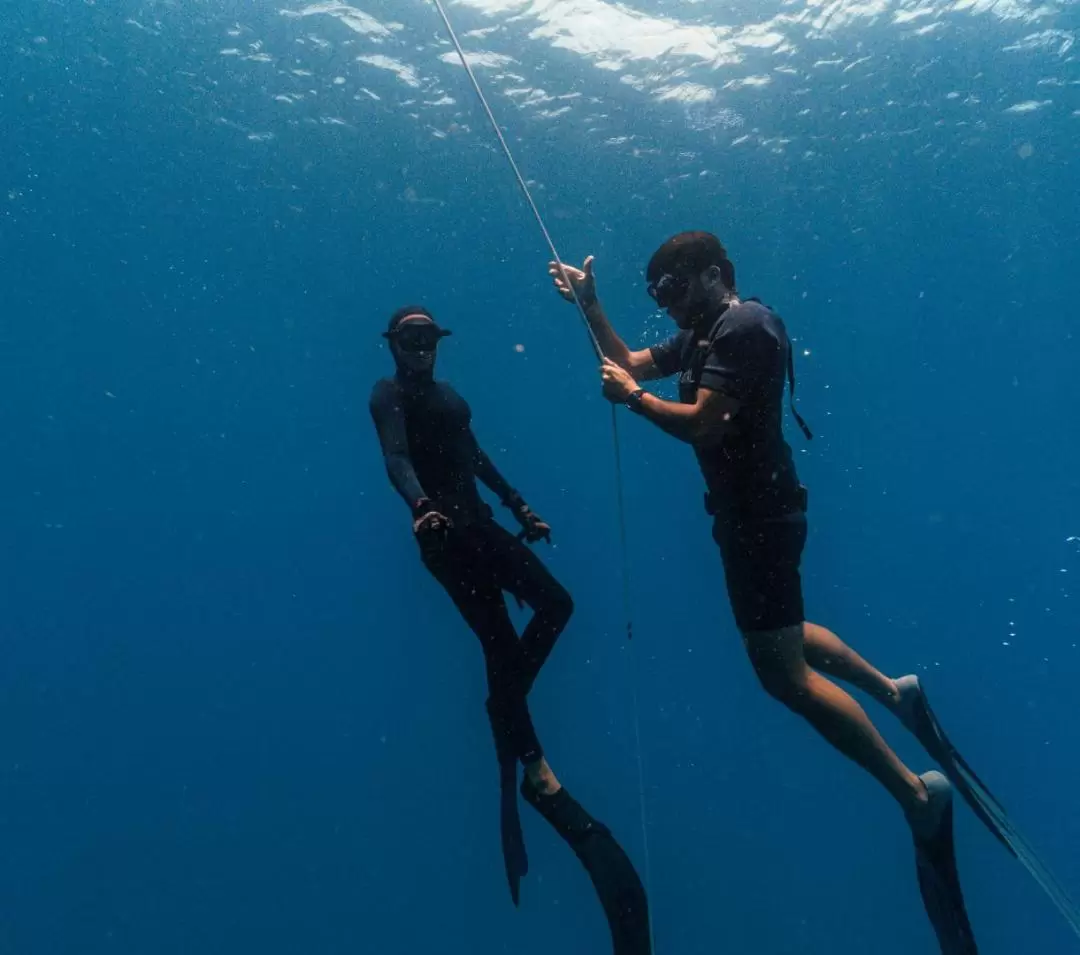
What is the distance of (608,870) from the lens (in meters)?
4.34

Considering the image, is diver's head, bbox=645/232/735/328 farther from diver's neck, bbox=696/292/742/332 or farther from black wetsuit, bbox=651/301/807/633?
black wetsuit, bbox=651/301/807/633

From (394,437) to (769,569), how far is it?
2.23m

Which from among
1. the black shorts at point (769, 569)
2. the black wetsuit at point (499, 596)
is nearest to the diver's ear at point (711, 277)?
the black shorts at point (769, 569)

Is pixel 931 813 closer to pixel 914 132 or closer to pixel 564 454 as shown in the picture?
pixel 914 132

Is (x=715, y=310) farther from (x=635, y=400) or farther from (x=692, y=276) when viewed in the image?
(x=635, y=400)

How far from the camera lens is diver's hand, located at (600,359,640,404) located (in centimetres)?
347

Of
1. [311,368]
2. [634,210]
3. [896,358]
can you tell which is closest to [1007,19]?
[634,210]

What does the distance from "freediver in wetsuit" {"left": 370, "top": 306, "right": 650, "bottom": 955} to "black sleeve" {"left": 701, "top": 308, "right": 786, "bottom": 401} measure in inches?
68.9

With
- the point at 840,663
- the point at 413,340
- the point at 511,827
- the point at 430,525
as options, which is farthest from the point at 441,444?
the point at 840,663

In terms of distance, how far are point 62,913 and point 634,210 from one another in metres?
Result: 30.9

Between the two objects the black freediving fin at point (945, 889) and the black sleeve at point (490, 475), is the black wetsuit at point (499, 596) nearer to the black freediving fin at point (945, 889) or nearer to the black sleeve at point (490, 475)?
the black sleeve at point (490, 475)

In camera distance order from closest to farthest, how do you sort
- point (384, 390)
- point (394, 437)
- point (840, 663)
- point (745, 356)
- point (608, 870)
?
1. point (745, 356)
2. point (840, 663)
3. point (608, 870)
4. point (394, 437)
5. point (384, 390)

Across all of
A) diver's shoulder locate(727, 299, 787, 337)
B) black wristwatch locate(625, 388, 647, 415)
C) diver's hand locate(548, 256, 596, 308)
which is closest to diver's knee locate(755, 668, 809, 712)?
black wristwatch locate(625, 388, 647, 415)

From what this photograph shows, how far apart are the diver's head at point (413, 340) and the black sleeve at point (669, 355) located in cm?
126
